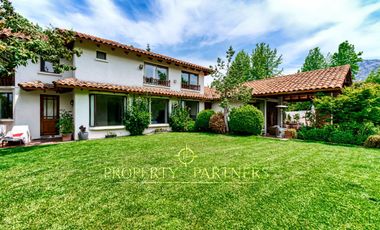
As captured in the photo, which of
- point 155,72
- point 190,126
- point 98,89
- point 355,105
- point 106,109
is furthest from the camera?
point 155,72

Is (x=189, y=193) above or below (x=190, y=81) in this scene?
below

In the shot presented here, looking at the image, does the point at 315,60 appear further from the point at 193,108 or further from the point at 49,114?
the point at 49,114

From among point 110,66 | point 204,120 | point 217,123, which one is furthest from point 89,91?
point 217,123

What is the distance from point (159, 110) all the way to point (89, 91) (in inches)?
207

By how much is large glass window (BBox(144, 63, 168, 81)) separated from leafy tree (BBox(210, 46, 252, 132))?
14.6ft

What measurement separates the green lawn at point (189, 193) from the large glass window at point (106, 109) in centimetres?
537

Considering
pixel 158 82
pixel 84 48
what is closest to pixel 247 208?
pixel 84 48

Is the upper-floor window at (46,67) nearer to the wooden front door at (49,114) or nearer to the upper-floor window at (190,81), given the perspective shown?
the wooden front door at (49,114)

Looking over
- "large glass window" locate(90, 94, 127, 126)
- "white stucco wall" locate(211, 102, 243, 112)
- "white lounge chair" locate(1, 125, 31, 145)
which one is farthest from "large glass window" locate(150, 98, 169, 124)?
"white lounge chair" locate(1, 125, 31, 145)

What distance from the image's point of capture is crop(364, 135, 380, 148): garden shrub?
344 inches

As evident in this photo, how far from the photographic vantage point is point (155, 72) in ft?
50.5

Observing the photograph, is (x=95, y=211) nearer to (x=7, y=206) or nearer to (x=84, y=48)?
(x=7, y=206)

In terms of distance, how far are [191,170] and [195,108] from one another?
1226cm

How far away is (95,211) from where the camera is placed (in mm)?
2967
